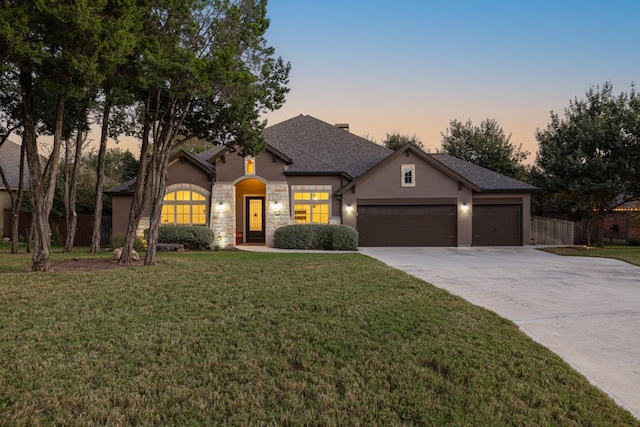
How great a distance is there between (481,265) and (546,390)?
821 cm

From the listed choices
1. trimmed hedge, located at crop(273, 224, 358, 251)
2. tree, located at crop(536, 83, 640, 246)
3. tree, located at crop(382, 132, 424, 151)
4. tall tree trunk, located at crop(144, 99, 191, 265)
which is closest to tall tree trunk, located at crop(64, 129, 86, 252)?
tall tree trunk, located at crop(144, 99, 191, 265)

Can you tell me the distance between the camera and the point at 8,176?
74.5 ft

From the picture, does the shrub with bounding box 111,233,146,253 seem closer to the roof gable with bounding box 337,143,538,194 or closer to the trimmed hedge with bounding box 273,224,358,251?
the trimmed hedge with bounding box 273,224,358,251

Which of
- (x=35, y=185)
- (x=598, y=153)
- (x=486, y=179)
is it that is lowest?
(x=35, y=185)

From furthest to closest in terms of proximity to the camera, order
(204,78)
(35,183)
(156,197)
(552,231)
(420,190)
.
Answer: (552,231) < (420,190) < (156,197) < (204,78) < (35,183)

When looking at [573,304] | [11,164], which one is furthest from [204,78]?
[11,164]

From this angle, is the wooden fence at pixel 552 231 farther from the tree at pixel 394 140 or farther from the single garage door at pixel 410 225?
the tree at pixel 394 140

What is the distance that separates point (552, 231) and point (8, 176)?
1275 inches

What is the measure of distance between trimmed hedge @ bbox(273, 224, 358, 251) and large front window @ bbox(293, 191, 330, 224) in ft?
4.39

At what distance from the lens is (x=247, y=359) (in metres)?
3.60

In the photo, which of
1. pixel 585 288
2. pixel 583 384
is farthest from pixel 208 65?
pixel 585 288

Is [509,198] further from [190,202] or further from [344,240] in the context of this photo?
[190,202]

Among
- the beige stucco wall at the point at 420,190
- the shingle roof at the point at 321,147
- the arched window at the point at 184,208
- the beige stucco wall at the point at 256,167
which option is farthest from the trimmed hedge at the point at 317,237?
the arched window at the point at 184,208

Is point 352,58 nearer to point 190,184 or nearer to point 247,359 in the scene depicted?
point 190,184
